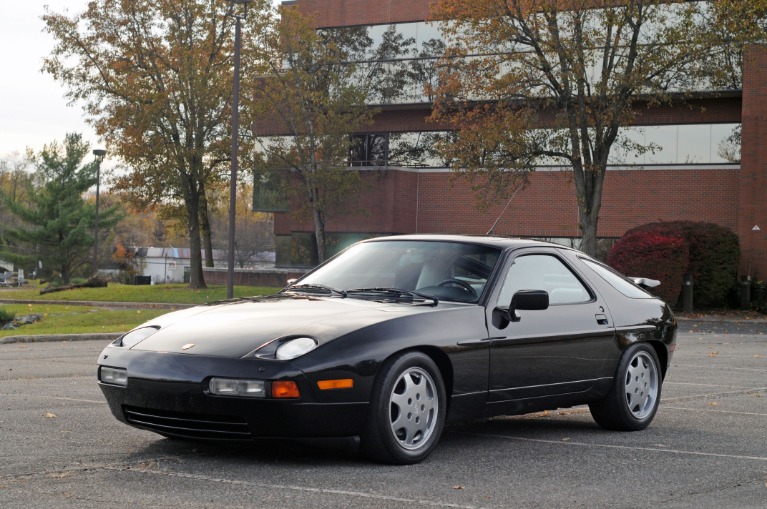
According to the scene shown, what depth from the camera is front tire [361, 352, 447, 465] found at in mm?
6277

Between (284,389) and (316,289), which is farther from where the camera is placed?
(316,289)

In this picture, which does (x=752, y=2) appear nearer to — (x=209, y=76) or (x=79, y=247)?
(x=209, y=76)

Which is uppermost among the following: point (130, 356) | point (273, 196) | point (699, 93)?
point (699, 93)

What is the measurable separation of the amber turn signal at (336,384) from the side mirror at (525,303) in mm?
1491

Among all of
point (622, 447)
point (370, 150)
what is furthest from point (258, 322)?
point (370, 150)

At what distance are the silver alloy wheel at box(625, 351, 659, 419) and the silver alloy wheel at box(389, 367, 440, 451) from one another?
2.34 meters

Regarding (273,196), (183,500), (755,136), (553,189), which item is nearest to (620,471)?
(183,500)

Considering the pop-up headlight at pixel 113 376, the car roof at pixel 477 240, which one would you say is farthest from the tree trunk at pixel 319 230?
the pop-up headlight at pixel 113 376

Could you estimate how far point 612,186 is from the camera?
1543 inches

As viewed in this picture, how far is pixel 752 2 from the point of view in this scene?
2997 cm

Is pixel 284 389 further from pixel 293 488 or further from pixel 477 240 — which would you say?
pixel 477 240

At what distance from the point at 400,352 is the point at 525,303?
3.79ft

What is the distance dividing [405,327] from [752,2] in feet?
86.7

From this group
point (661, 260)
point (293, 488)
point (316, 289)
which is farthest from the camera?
point (661, 260)
